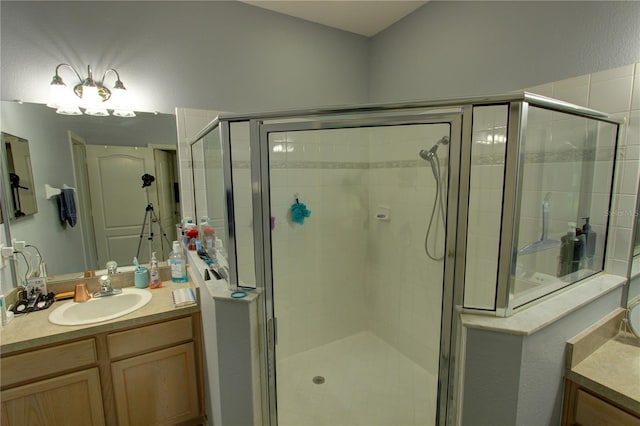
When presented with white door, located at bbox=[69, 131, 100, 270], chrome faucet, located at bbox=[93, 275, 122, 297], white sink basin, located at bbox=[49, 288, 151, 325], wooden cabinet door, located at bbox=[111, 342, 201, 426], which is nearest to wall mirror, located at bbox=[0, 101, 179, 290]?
white door, located at bbox=[69, 131, 100, 270]

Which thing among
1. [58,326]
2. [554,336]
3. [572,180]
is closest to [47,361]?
[58,326]

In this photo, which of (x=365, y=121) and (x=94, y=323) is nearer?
(x=365, y=121)

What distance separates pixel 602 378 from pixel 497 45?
1.74m

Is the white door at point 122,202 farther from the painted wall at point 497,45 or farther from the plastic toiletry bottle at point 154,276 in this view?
the painted wall at point 497,45

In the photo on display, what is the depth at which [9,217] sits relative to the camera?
5.13 ft

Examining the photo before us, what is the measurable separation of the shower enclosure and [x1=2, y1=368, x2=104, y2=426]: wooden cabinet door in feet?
2.92

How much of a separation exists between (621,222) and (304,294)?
1989 millimetres

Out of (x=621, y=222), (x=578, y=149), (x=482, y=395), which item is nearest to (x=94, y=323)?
(x=482, y=395)

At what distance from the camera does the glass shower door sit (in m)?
2.01

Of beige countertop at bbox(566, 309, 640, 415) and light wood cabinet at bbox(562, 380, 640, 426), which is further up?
beige countertop at bbox(566, 309, 640, 415)

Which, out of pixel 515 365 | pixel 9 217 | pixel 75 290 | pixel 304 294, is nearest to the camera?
pixel 515 365

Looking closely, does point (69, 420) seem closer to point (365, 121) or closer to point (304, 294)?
point (304, 294)

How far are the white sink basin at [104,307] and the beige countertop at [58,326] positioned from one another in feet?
0.14

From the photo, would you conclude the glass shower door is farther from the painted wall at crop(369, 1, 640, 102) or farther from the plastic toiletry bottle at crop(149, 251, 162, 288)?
the plastic toiletry bottle at crop(149, 251, 162, 288)
